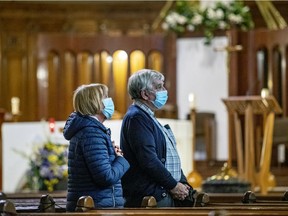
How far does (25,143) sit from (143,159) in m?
4.78

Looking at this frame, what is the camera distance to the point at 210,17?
12.5 meters

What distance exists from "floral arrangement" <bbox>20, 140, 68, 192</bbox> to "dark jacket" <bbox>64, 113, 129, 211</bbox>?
12.0 ft

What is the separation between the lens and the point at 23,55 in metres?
15.7

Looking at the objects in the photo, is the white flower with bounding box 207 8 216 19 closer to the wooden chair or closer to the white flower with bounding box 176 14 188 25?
the white flower with bounding box 176 14 188 25

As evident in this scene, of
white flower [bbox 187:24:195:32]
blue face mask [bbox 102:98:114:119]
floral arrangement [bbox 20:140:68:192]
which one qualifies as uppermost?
white flower [bbox 187:24:195:32]

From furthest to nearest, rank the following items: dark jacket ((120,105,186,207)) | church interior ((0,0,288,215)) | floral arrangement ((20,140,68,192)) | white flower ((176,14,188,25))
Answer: white flower ((176,14,188,25)) < church interior ((0,0,288,215)) < floral arrangement ((20,140,68,192)) < dark jacket ((120,105,186,207))

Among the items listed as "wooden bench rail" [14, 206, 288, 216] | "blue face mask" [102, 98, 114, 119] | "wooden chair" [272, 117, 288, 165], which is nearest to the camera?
"wooden bench rail" [14, 206, 288, 216]

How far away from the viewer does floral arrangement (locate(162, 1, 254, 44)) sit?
12.5 meters

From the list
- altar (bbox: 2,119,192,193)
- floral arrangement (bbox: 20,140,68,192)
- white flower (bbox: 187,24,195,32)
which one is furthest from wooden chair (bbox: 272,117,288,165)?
floral arrangement (bbox: 20,140,68,192)

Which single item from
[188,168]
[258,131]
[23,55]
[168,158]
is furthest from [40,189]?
[23,55]

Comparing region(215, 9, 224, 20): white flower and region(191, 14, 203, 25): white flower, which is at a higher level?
region(215, 9, 224, 20): white flower

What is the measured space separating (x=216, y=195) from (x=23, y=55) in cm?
710

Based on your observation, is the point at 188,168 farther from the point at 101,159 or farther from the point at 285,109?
the point at 101,159

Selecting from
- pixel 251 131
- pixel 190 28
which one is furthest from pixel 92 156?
pixel 190 28
